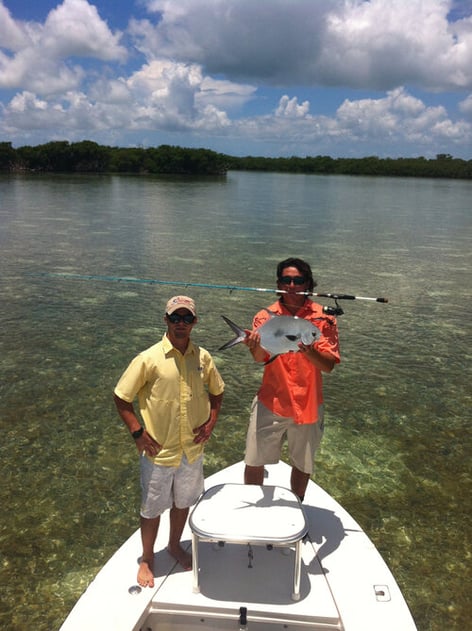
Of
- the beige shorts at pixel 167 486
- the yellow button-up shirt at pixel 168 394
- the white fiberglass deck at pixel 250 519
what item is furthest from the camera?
the beige shorts at pixel 167 486

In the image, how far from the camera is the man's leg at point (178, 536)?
355cm

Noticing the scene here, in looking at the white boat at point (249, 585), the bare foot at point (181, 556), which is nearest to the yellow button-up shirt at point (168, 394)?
the white boat at point (249, 585)

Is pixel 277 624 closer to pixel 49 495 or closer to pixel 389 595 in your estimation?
pixel 389 595

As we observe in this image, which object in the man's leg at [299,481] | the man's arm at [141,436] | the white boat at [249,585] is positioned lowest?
the white boat at [249,585]

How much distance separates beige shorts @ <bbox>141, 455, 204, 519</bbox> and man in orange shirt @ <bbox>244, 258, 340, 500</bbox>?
64 cm

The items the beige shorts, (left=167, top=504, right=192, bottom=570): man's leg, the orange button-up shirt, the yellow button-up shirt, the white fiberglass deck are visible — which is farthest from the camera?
the orange button-up shirt

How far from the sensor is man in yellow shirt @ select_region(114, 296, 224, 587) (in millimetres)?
3234

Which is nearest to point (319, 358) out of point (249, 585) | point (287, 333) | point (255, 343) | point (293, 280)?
point (287, 333)

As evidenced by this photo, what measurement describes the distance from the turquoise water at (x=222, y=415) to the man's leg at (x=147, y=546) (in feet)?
3.52

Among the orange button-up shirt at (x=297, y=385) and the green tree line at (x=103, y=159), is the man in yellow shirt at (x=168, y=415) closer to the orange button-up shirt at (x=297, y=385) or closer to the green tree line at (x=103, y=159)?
the orange button-up shirt at (x=297, y=385)

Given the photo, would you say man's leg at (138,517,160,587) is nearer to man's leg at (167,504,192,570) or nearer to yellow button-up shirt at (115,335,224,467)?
man's leg at (167,504,192,570)

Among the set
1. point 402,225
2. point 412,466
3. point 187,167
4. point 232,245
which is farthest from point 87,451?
point 187,167

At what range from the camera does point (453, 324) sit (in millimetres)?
11531

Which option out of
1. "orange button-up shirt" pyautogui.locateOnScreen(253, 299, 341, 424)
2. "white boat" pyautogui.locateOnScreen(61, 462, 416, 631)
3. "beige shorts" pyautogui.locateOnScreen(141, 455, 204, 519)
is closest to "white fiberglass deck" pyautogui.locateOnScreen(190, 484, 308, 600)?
"white boat" pyautogui.locateOnScreen(61, 462, 416, 631)
